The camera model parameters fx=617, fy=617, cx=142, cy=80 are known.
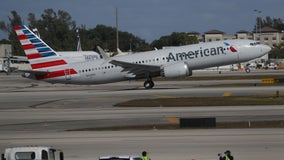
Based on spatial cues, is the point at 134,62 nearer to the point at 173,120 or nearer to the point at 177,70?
the point at 177,70

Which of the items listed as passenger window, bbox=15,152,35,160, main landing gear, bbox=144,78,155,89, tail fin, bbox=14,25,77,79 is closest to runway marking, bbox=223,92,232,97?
main landing gear, bbox=144,78,155,89

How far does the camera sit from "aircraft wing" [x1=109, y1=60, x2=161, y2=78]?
62.4 m

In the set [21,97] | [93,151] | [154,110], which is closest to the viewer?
[93,151]

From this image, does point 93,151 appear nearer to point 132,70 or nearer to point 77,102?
point 77,102

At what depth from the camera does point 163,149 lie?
26.8 m

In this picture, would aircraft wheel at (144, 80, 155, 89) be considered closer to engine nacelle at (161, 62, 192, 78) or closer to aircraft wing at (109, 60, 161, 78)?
aircraft wing at (109, 60, 161, 78)

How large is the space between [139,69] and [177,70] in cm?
436

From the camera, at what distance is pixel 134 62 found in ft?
210

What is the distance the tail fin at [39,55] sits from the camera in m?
60.6

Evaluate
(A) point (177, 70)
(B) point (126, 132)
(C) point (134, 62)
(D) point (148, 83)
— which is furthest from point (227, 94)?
(B) point (126, 132)

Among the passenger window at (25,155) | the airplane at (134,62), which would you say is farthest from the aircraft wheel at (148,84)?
the passenger window at (25,155)

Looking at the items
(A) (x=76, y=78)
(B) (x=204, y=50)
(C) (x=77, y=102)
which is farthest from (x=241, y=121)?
(A) (x=76, y=78)

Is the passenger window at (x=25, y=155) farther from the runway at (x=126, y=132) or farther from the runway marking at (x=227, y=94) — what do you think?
the runway marking at (x=227, y=94)

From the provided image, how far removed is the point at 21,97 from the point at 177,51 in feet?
53.4
